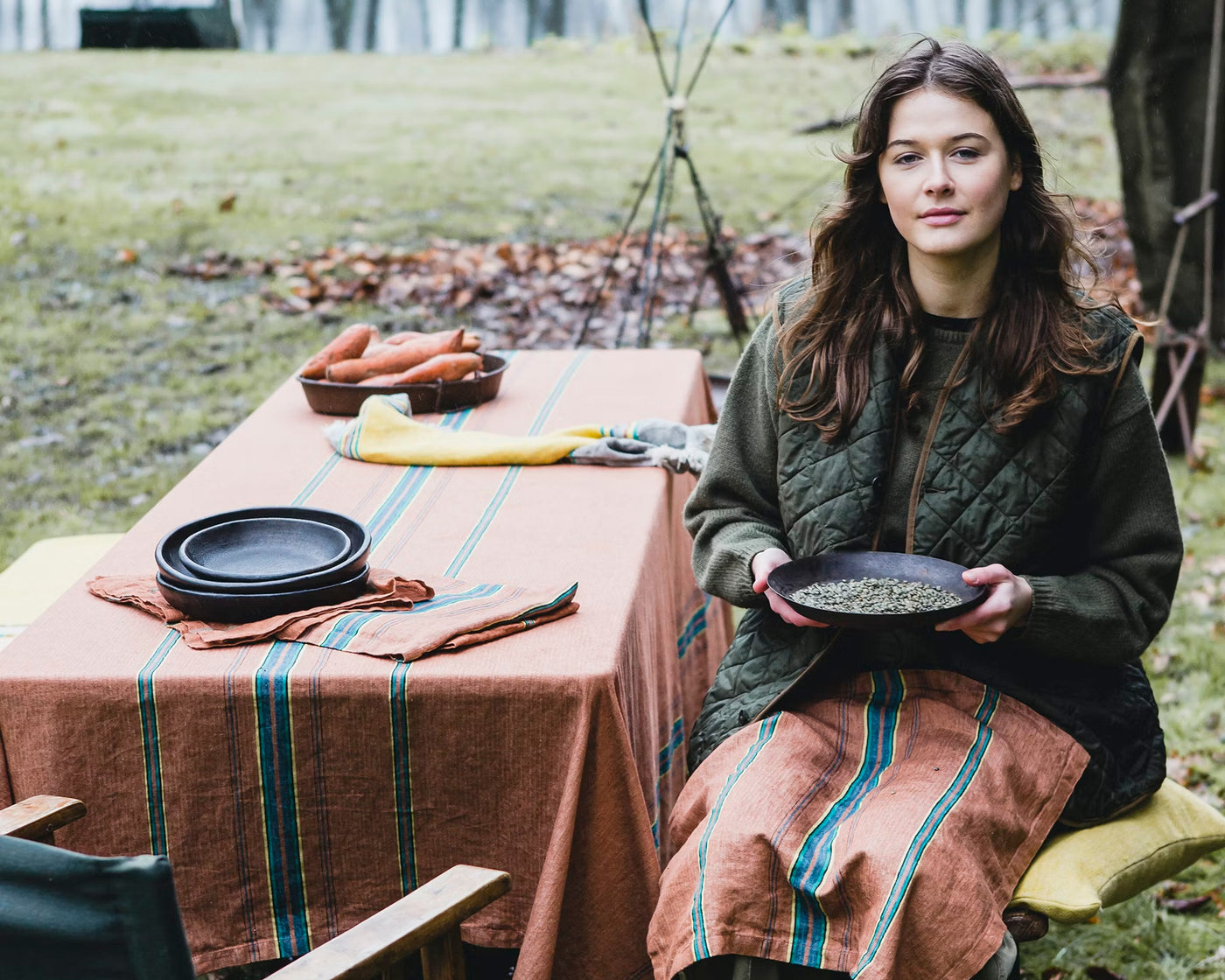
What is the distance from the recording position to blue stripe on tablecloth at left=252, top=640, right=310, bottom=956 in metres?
1.92

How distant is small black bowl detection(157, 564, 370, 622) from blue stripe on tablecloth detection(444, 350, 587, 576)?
1.00 feet

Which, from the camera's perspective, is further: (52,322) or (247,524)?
(52,322)

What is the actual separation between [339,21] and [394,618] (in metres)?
8.93

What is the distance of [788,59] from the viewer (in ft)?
36.6

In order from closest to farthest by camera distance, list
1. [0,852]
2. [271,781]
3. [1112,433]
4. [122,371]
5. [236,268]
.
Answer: [0,852] < [271,781] < [1112,433] < [122,371] < [236,268]

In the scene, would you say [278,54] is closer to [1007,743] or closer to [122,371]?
[122,371]

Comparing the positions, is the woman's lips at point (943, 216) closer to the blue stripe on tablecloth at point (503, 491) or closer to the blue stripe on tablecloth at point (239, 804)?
the blue stripe on tablecloth at point (503, 491)

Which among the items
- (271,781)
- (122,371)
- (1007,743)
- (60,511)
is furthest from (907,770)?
(122,371)

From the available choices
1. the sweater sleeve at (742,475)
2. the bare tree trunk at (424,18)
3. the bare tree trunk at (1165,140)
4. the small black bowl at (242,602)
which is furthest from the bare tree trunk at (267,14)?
the small black bowl at (242,602)

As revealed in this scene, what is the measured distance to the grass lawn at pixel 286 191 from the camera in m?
5.55

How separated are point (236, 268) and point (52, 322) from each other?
1207mm

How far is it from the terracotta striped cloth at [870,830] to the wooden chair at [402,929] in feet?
1.06

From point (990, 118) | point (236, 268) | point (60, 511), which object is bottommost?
point (60, 511)

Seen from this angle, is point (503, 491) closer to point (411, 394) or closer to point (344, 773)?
point (411, 394)
